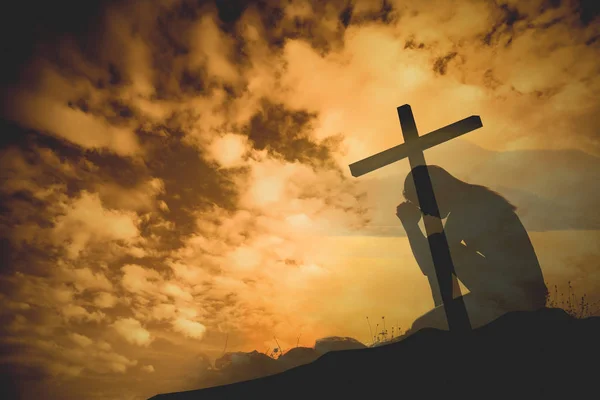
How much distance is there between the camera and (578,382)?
1918mm

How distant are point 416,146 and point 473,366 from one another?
3003 millimetres

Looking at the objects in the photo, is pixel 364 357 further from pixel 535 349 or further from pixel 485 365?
pixel 535 349

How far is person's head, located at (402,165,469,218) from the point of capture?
16.4 feet

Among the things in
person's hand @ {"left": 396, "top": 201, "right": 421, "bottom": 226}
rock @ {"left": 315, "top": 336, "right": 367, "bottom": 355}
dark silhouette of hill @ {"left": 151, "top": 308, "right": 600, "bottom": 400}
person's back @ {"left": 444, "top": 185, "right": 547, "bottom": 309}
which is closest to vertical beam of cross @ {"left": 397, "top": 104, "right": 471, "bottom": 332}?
dark silhouette of hill @ {"left": 151, "top": 308, "right": 600, "bottom": 400}

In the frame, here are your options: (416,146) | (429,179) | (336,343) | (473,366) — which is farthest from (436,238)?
(336,343)

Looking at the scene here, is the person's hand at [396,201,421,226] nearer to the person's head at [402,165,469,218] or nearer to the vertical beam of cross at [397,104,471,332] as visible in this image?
the person's head at [402,165,469,218]

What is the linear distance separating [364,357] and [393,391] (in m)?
0.48

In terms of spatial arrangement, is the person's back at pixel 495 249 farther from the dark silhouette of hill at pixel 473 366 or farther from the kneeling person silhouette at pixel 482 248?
the dark silhouette of hill at pixel 473 366

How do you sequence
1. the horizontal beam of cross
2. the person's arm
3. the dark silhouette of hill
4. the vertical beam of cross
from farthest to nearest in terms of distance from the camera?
the person's arm
the horizontal beam of cross
the vertical beam of cross
the dark silhouette of hill

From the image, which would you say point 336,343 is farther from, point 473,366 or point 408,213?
point 473,366

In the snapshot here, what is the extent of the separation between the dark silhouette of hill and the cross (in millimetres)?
742

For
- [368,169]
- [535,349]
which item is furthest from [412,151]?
[535,349]

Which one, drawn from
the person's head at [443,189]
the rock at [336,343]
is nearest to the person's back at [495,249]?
the person's head at [443,189]

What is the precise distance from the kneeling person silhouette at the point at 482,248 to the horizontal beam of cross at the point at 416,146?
376 millimetres
